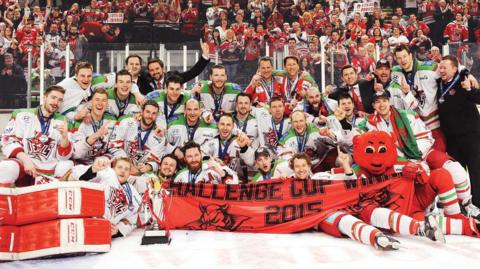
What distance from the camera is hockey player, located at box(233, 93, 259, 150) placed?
183 inches

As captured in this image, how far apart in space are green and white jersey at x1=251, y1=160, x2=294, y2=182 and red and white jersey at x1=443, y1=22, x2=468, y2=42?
20.0ft

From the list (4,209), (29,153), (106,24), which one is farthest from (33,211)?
(106,24)

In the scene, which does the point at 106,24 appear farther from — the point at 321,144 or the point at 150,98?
the point at 321,144

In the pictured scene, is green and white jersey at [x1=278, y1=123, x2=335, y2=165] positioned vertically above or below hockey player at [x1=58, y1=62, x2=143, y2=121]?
below

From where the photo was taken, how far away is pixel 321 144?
4.54 metres

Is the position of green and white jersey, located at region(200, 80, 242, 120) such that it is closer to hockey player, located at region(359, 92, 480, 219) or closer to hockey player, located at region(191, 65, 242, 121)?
hockey player, located at region(191, 65, 242, 121)

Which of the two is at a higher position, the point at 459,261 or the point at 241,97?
the point at 241,97

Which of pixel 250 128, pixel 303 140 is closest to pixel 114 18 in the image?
pixel 250 128

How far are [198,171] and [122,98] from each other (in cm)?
119

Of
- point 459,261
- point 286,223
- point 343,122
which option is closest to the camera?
point 459,261

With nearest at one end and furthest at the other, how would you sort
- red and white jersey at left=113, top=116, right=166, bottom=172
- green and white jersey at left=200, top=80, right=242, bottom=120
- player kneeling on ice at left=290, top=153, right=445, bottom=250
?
1. player kneeling on ice at left=290, top=153, right=445, bottom=250
2. red and white jersey at left=113, top=116, right=166, bottom=172
3. green and white jersey at left=200, top=80, right=242, bottom=120

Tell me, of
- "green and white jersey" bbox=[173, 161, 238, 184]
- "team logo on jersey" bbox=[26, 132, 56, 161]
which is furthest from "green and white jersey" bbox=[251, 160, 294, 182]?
"team logo on jersey" bbox=[26, 132, 56, 161]

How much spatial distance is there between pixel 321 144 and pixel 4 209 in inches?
111

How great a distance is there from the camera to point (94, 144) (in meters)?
4.14
